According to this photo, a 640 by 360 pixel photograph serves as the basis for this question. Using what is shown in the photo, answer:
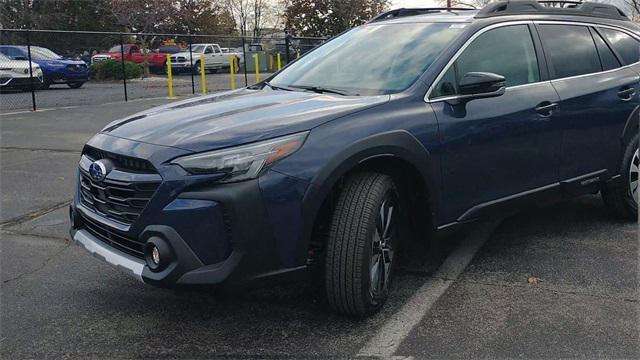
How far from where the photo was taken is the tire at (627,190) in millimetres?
5023

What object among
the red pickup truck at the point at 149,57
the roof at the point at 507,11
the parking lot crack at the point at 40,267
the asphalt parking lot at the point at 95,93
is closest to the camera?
the parking lot crack at the point at 40,267

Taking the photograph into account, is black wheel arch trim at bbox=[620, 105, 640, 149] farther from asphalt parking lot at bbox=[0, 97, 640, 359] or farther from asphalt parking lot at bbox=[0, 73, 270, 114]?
asphalt parking lot at bbox=[0, 73, 270, 114]

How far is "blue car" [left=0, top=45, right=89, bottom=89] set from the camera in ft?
55.6

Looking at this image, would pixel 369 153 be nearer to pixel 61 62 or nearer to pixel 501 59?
pixel 501 59

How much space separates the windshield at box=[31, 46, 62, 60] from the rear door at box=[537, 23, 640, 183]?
15.8 metres

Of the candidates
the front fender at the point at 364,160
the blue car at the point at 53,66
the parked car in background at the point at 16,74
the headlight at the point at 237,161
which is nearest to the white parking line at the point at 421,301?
the front fender at the point at 364,160

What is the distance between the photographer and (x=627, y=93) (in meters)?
5.00

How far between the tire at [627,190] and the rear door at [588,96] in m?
0.15

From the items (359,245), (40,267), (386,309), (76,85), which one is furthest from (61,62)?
(359,245)

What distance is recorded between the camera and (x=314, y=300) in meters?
3.76

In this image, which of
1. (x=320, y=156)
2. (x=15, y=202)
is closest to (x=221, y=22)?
(x=15, y=202)

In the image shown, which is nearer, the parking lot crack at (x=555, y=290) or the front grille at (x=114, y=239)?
the front grille at (x=114, y=239)

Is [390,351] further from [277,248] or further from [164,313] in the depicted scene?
[164,313]

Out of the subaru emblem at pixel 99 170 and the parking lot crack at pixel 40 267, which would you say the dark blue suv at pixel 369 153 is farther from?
the parking lot crack at pixel 40 267
